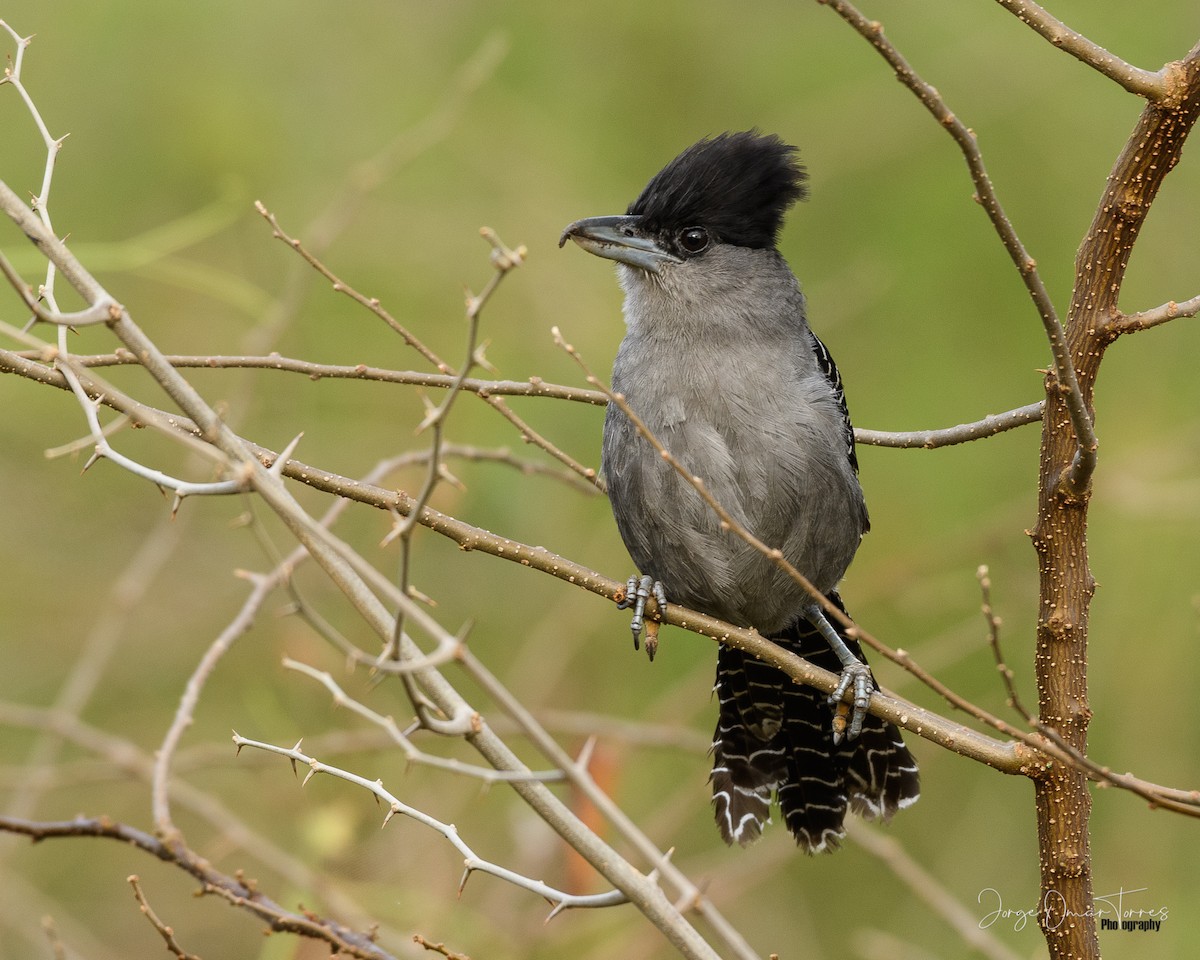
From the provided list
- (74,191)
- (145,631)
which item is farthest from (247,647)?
(74,191)

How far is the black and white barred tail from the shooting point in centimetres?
513

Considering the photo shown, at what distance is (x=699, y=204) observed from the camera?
5.68m

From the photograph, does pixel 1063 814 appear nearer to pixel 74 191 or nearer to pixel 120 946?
pixel 120 946

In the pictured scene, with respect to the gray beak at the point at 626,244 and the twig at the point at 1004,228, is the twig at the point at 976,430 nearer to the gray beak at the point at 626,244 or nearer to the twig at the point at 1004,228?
the twig at the point at 1004,228

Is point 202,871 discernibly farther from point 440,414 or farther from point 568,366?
point 568,366

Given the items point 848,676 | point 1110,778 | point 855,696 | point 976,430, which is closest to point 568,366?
point 848,676

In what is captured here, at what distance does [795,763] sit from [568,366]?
156 inches

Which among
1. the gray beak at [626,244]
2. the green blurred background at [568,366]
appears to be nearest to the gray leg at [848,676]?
the gray beak at [626,244]

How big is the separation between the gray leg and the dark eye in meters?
1.53

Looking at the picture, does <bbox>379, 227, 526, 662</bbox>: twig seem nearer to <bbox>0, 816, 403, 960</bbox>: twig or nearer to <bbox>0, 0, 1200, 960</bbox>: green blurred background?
<bbox>0, 816, 403, 960</bbox>: twig

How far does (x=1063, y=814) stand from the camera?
11.6 ft

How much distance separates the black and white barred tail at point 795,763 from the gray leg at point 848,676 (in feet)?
0.25

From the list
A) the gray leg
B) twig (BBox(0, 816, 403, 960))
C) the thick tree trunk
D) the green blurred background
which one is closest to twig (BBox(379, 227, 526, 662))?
twig (BBox(0, 816, 403, 960))

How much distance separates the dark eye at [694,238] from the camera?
5723mm
